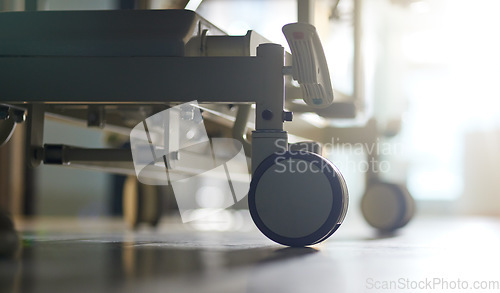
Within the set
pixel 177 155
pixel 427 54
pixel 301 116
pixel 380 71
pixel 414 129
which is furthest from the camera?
pixel 427 54

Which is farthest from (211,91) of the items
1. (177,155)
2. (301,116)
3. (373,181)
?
(373,181)

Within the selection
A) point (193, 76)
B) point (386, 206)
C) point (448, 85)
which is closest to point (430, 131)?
point (448, 85)

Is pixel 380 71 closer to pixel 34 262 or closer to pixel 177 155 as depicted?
pixel 177 155

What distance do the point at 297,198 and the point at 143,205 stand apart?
4.39 ft

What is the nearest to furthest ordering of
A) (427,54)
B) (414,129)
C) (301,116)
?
(301,116) < (414,129) < (427,54)

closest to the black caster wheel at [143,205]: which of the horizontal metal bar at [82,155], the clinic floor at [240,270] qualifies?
the horizontal metal bar at [82,155]

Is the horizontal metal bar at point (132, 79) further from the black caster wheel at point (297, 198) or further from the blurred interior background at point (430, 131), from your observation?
the blurred interior background at point (430, 131)

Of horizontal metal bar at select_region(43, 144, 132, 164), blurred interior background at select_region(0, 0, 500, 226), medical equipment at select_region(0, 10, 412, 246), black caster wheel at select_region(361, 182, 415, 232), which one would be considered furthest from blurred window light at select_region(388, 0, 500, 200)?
medical equipment at select_region(0, 10, 412, 246)

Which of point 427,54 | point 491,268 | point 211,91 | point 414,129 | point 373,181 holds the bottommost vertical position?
point 491,268

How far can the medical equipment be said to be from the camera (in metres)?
0.85

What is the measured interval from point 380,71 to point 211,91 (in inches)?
62.4

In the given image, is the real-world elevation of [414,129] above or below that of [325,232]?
above

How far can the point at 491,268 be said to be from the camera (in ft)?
2.51

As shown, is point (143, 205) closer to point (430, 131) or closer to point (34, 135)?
point (34, 135)
